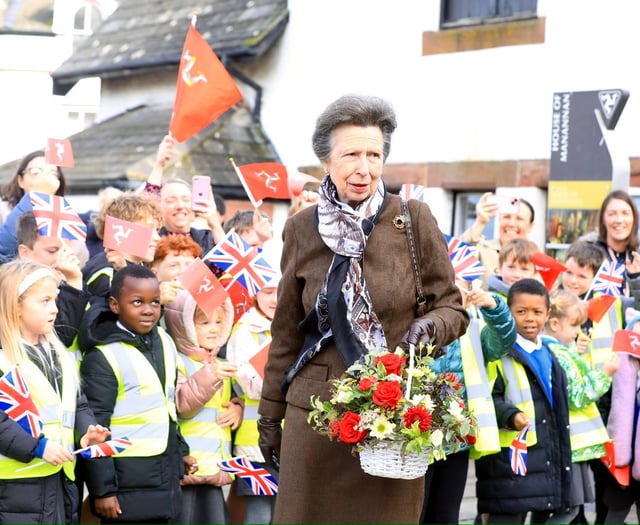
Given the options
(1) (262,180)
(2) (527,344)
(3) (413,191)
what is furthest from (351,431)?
(1) (262,180)

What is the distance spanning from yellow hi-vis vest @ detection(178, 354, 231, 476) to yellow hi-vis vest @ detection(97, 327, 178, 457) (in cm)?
54

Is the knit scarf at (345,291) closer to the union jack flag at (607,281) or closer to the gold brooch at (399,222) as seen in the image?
the gold brooch at (399,222)

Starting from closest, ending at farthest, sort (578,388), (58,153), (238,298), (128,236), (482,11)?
(128,236) < (238,298) < (578,388) < (58,153) < (482,11)

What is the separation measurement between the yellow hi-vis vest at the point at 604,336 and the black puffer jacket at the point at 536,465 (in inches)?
40.4

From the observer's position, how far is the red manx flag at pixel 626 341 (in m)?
8.26

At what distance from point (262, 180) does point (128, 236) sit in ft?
9.63

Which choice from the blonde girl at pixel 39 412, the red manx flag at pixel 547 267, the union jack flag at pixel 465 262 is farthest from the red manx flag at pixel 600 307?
the blonde girl at pixel 39 412

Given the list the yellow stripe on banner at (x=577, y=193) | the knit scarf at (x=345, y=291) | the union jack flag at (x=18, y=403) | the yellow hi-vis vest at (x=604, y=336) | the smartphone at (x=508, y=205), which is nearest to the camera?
the knit scarf at (x=345, y=291)

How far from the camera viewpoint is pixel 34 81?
20.2 metres

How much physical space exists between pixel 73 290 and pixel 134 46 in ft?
40.9

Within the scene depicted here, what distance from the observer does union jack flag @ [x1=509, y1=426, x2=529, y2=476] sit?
285 inches

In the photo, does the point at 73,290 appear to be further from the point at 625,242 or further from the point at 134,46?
the point at 134,46

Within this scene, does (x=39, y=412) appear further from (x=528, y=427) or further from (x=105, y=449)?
(x=528, y=427)

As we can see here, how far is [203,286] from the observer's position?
23.4 ft
